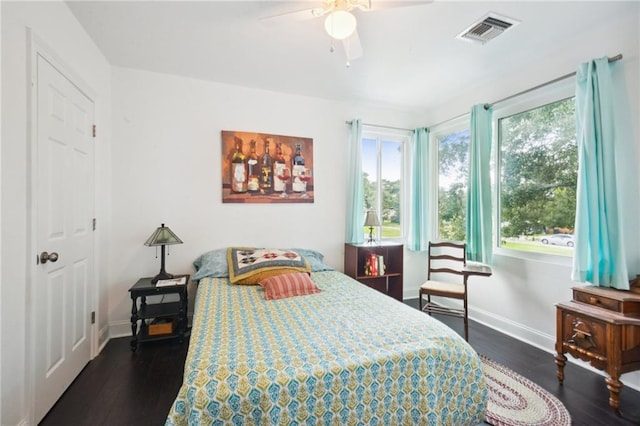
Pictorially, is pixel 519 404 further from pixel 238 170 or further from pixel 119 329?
pixel 119 329

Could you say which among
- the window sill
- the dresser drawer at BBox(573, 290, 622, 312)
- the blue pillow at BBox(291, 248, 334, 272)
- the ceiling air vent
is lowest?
the dresser drawer at BBox(573, 290, 622, 312)

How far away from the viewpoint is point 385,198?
407 centimetres

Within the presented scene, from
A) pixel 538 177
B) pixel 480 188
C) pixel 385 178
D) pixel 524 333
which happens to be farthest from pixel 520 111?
pixel 524 333

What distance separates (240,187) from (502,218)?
302 centimetres

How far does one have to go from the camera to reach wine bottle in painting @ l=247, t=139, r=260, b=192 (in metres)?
3.26

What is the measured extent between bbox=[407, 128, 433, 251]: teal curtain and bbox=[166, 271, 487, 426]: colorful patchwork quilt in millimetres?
2234

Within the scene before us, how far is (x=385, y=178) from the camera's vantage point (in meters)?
4.07

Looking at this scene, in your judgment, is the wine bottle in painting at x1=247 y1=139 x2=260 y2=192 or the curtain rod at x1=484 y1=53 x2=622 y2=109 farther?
the wine bottle in painting at x1=247 y1=139 x2=260 y2=192

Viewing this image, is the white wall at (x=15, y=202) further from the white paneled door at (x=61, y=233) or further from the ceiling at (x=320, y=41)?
the ceiling at (x=320, y=41)

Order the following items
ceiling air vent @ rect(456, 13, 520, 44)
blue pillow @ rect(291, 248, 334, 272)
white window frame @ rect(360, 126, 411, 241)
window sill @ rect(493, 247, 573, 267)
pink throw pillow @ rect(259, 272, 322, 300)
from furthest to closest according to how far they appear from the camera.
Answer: white window frame @ rect(360, 126, 411, 241), blue pillow @ rect(291, 248, 334, 272), window sill @ rect(493, 247, 573, 267), pink throw pillow @ rect(259, 272, 322, 300), ceiling air vent @ rect(456, 13, 520, 44)

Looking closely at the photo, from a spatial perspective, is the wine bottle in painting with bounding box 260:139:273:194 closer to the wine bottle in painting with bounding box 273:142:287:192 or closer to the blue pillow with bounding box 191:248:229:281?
the wine bottle in painting with bounding box 273:142:287:192

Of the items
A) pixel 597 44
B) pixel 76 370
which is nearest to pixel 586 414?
pixel 597 44

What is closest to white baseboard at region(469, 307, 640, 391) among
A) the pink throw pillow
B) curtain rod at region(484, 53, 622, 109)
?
the pink throw pillow

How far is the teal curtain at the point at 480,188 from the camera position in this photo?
306 centimetres
